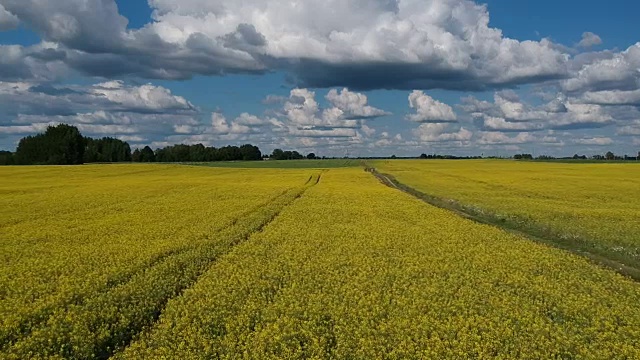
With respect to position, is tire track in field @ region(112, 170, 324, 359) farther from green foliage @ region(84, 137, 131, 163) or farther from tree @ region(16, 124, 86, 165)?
green foliage @ region(84, 137, 131, 163)

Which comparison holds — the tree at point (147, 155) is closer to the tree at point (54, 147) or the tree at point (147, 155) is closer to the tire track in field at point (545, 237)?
the tree at point (54, 147)

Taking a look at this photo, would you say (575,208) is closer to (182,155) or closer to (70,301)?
(70,301)

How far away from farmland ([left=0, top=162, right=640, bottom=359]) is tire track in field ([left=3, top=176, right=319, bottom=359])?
40 millimetres

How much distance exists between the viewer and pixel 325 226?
26.6 meters

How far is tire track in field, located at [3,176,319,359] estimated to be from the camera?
34.2 feet

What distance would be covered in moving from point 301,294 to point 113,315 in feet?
14.2

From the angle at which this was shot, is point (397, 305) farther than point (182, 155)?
No

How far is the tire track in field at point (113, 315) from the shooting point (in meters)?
10.4

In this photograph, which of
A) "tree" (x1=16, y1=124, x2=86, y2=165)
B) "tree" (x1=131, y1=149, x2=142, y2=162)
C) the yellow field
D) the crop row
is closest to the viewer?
the crop row

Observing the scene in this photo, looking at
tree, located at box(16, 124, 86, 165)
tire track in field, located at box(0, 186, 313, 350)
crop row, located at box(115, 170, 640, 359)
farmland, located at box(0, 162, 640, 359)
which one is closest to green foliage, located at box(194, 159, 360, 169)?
tree, located at box(16, 124, 86, 165)

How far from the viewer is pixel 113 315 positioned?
12148mm

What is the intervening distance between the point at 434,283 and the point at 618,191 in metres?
42.4

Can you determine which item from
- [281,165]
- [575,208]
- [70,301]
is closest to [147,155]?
[281,165]

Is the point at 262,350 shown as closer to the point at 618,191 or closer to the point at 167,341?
the point at 167,341
